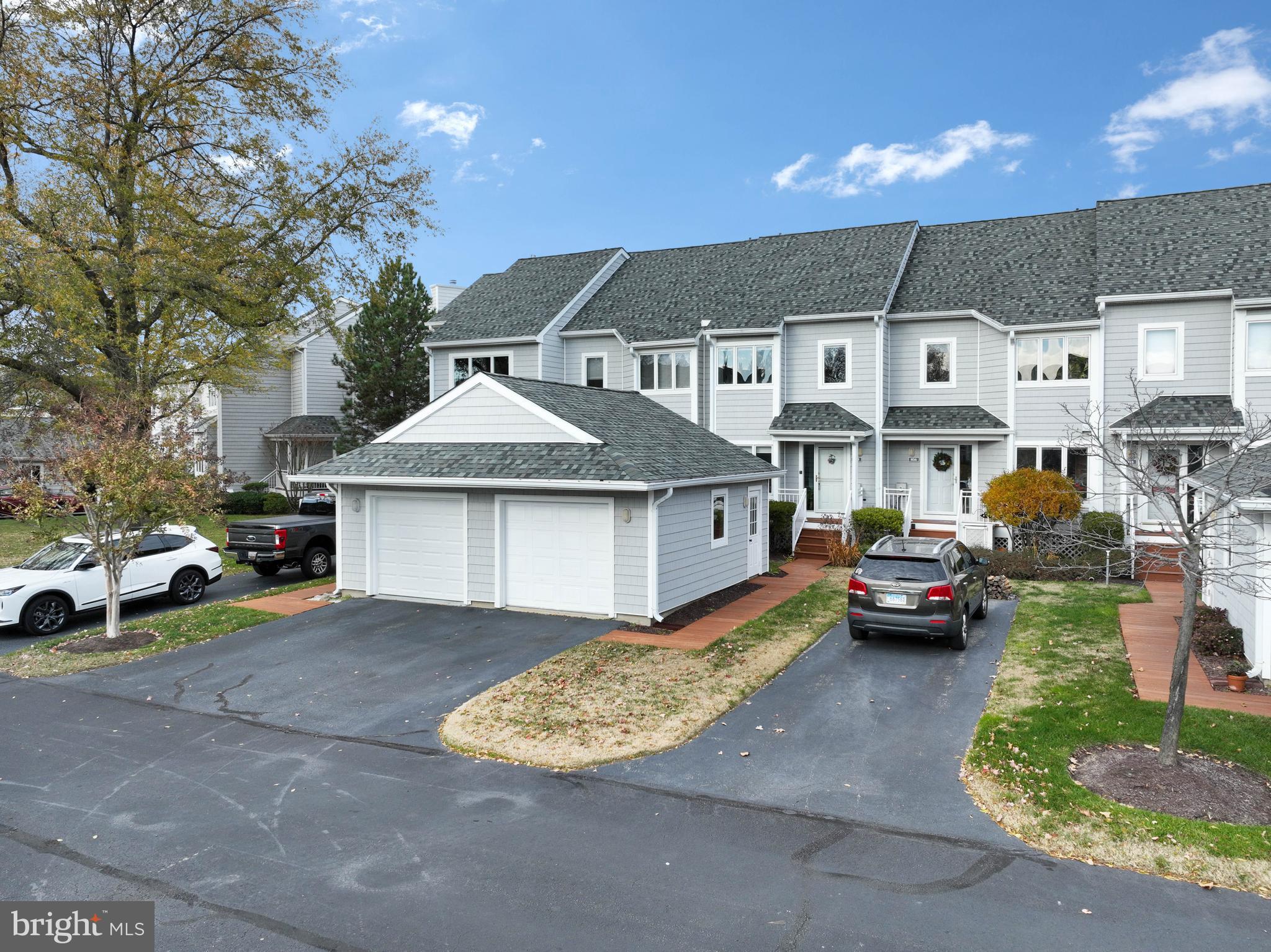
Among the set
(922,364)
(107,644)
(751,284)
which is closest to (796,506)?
(922,364)

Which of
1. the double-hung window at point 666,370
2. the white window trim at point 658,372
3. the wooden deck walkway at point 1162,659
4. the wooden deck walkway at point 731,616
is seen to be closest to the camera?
the wooden deck walkway at point 1162,659

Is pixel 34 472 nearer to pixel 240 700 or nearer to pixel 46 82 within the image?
pixel 240 700

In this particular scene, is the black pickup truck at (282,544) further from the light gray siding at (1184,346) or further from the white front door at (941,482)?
the light gray siding at (1184,346)

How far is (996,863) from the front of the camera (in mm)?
6320

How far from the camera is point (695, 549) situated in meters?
16.1

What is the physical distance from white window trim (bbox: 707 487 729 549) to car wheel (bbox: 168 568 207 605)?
11680 mm

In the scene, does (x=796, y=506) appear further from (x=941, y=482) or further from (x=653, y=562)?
(x=653, y=562)

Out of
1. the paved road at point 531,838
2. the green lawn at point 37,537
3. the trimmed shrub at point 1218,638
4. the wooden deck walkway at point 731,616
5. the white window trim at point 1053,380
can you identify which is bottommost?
the paved road at point 531,838

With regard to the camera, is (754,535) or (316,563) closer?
(754,535)

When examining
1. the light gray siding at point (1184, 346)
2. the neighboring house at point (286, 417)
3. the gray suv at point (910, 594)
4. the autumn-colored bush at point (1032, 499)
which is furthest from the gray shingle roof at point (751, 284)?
the neighboring house at point (286, 417)

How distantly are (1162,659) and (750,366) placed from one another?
15.5 m

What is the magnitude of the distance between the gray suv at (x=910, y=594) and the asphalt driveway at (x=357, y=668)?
4491mm

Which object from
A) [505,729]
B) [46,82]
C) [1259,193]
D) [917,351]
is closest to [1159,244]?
[1259,193]

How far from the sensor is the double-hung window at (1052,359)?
72.4 ft
